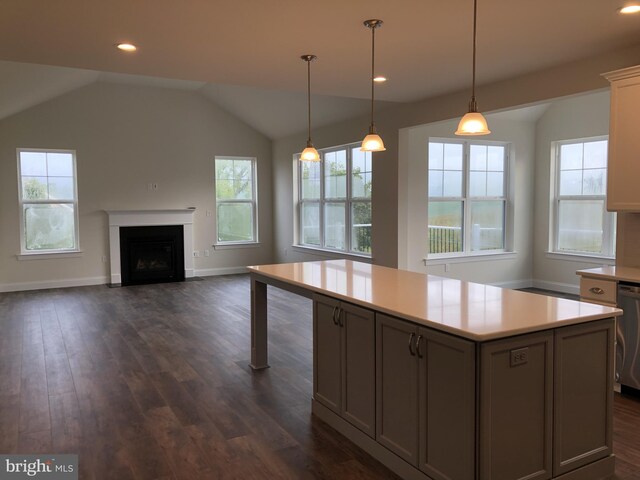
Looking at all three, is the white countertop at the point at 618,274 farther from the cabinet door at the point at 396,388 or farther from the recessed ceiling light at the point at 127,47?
the recessed ceiling light at the point at 127,47

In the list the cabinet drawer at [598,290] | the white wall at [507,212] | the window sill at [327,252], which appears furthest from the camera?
the window sill at [327,252]

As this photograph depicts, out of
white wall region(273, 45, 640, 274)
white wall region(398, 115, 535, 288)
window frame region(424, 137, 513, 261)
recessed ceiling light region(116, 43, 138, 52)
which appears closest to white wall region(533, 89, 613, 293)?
white wall region(398, 115, 535, 288)

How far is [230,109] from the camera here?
9320 mm

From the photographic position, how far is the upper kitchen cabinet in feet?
12.0

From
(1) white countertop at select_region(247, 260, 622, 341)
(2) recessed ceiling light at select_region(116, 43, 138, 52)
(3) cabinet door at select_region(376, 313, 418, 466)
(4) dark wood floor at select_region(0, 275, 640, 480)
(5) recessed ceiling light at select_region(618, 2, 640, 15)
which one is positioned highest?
(2) recessed ceiling light at select_region(116, 43, 138, 52)

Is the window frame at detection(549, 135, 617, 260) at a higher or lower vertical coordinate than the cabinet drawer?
higher

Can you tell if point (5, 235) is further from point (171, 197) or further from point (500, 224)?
point (500, 224)

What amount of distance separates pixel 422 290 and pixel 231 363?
6.84 ft

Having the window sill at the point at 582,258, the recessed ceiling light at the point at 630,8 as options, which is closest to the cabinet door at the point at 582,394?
the recessed ceiling light at the point at 630,8

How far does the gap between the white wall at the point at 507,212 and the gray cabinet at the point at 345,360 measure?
363cm

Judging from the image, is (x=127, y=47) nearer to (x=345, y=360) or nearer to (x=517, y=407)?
(x=345, y=360)

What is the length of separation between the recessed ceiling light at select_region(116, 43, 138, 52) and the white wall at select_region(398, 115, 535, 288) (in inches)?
140

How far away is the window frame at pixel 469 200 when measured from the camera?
712 cm

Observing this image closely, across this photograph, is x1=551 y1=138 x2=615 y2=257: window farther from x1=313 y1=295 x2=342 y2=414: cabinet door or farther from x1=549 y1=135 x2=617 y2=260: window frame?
x1=313 y1=295 x2=342 y2=414: cabinet door
